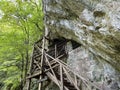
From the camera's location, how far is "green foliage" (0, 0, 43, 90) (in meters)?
11.7

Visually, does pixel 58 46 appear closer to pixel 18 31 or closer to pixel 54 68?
pixel 54 68

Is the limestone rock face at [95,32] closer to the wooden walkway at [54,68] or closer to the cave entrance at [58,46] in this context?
the wooden walkway at [54,68]

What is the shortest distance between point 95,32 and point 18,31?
7.10 meters

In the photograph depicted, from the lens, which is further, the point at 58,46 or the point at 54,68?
the point at 58,46

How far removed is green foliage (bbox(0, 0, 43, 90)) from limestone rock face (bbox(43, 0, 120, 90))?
3425mm

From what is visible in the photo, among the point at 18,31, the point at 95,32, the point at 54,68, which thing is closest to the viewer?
the point at 95,32

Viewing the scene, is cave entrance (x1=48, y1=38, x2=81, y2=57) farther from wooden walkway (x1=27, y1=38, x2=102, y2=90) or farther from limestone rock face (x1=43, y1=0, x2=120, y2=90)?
limestone rock face (x1=43, y1=0, x2=120, y2=90)

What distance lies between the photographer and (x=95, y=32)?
20.5 ft

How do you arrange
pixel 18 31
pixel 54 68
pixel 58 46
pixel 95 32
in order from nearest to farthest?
pixel 95 32
pixel 54 68
pixel 58 46
pixel 18 31

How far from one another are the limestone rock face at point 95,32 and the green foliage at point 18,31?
3425mm

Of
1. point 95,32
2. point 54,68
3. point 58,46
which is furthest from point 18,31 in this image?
point 95,32

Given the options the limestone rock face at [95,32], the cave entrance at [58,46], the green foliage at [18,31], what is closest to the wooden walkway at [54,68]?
the cave entrance at [58,46]

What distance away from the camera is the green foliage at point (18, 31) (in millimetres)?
11727

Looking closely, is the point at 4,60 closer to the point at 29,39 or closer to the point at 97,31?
the point at 29,39
